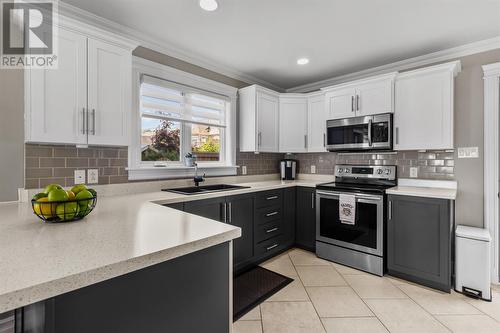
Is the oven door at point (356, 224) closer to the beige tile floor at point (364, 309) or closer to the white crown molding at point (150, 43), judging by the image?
the beige tile floor at point (364, 309)

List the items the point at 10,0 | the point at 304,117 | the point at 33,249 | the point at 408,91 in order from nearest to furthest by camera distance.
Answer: the point at 33,249 < the point at 10,0 < the point at 408,91 < the point at 304,117

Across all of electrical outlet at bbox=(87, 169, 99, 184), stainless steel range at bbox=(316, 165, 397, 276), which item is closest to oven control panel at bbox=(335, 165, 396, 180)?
stainless steel range at bbox=(316, 165, 397, 276)

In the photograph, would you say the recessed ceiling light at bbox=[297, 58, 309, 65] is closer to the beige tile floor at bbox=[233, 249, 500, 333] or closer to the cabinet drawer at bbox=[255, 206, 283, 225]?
the cabinet drawer at bbox=[255, 206, 283, 225]

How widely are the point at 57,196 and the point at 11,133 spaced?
117cm

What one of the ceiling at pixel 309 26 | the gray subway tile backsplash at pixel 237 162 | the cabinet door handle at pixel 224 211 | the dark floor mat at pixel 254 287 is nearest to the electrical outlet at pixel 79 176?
the gray subway tile backsplash at pixel 237 162

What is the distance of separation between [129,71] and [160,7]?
0.59 meters

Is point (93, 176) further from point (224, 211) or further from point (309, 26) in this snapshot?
point (309, 26)

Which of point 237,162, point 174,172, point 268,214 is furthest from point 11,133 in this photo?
point 268,214

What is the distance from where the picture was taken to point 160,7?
6.80ft

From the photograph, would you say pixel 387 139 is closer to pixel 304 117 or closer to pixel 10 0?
pixel 304 117

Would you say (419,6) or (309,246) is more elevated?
(419,6)

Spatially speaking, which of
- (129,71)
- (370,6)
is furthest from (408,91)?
(129,71)

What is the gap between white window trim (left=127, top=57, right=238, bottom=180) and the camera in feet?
8.31

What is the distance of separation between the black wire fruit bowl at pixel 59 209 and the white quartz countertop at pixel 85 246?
42 millimetres
